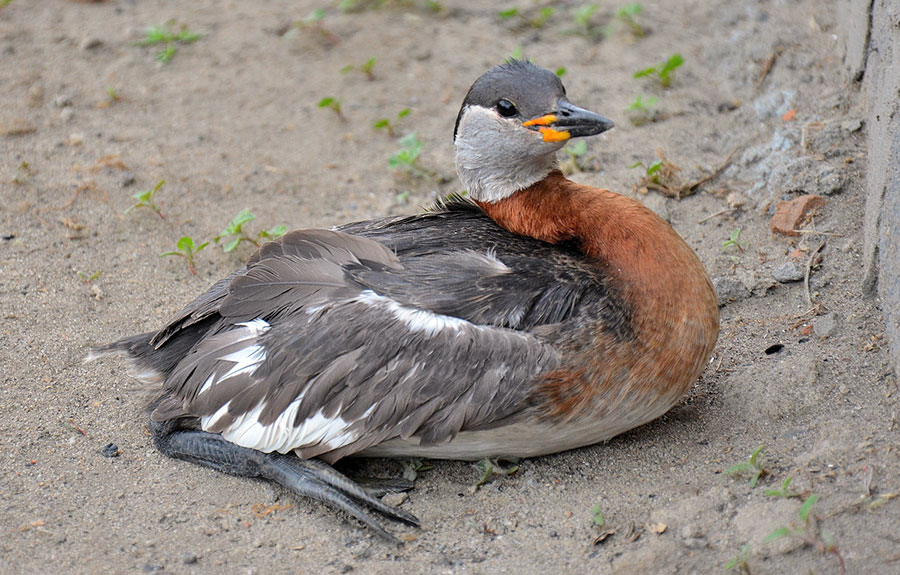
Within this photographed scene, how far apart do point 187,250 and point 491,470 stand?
84.7 inches

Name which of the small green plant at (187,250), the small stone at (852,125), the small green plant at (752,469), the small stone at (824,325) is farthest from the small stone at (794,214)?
the small green plant at (187,250)

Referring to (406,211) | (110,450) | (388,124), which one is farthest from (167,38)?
(110,450)

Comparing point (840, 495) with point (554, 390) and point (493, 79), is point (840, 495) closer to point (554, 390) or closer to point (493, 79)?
point (554, 390)

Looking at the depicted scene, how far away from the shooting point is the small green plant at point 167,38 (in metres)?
7.03

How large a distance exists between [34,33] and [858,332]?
6.09 m

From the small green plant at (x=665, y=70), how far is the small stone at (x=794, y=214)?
5.10 ft

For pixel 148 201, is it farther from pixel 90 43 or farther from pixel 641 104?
pixel 641 104

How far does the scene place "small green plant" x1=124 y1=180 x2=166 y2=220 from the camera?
5273 mm

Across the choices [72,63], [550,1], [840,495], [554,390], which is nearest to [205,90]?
[72,63]

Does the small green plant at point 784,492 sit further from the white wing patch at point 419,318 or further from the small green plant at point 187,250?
the small green plant at point 187,250

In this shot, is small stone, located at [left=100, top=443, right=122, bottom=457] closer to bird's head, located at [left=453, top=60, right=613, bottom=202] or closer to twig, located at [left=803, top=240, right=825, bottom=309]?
bird's head, located at [left=453, top=60, right=613, bottom=202]

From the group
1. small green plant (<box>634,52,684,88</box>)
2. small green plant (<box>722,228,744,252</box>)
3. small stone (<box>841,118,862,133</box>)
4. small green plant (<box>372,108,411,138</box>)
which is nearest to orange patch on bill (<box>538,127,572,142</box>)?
small green plant (<box>722,228,744,252</box>)

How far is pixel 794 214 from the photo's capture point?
4.67 metres

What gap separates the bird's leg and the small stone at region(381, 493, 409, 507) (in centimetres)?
6
